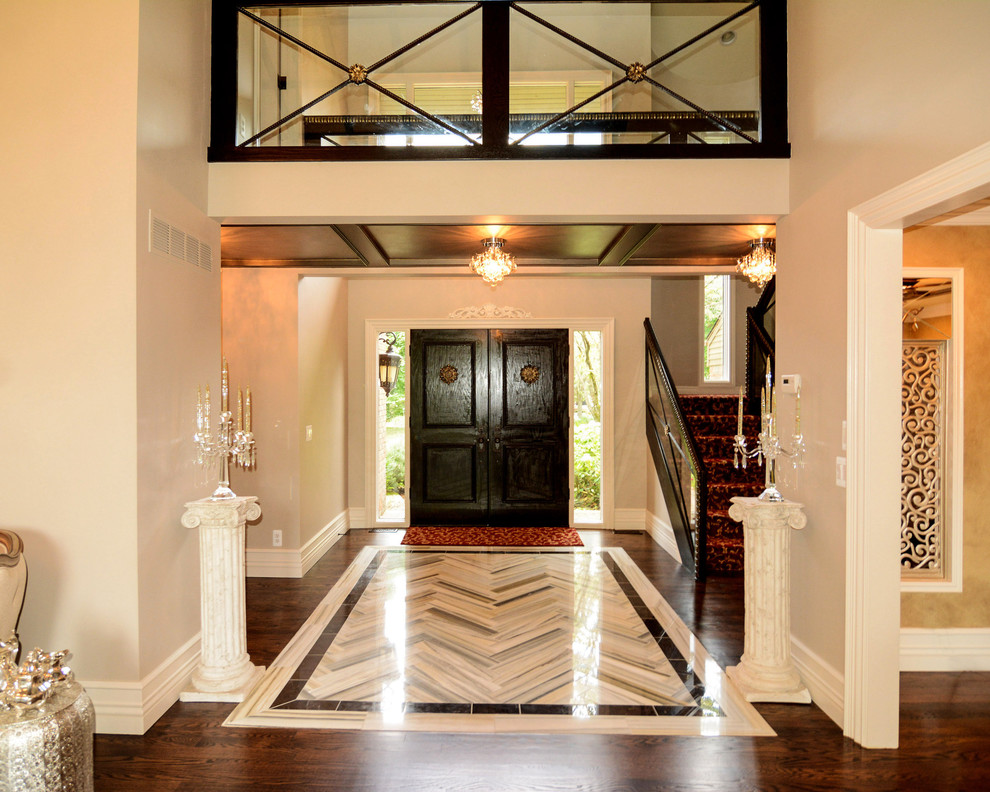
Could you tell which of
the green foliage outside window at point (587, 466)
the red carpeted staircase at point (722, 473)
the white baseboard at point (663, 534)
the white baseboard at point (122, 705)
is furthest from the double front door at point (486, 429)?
the white baseboard at point (122, 705)

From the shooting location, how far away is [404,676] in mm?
3596

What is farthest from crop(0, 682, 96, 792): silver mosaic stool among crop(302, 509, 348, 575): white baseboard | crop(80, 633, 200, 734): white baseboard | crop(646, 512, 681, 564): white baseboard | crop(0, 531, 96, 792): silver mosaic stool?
crop(646, 512, 681, 564): white baseboard

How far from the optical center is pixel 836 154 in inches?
124

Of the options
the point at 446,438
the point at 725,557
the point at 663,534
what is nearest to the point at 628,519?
the point at 663,534

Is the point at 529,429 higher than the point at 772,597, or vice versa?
the point at 529,429

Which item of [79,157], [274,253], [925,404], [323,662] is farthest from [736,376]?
[79,157]

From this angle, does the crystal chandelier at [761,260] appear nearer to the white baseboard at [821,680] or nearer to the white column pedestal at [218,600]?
the white baseboard at [821,680]

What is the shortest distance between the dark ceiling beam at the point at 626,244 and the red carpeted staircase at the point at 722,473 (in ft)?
6.15

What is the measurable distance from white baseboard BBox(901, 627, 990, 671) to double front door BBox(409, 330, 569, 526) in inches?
161

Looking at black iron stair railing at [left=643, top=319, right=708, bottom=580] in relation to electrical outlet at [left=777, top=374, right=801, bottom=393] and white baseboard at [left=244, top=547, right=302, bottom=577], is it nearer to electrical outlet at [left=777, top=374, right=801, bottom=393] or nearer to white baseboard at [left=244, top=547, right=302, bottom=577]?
electrical outlet at [left=777, top=374, right=801, bottom=393]

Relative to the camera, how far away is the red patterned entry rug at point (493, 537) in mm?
6691

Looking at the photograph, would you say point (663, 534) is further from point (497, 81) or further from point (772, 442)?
point (497, 81)

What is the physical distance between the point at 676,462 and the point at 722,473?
1.63 feet

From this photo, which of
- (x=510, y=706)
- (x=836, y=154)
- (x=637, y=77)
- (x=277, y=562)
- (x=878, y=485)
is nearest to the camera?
(x=878, y=485)
